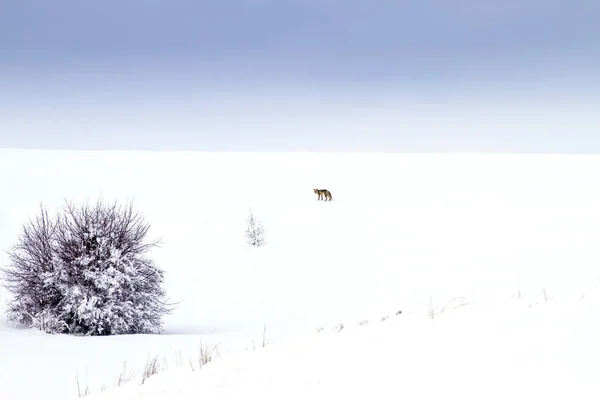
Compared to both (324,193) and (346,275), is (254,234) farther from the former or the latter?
(324,193)

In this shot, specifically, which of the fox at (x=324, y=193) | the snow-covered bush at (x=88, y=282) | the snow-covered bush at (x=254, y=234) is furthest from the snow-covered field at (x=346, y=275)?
the snow-covered bush at (x=88, y=282)

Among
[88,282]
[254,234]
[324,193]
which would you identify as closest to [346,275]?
[254,234]

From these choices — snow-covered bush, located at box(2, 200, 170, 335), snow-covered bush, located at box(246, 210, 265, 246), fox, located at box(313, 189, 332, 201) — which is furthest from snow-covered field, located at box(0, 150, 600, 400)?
snow-covered bush, located at box(2, 200, 170, 335)

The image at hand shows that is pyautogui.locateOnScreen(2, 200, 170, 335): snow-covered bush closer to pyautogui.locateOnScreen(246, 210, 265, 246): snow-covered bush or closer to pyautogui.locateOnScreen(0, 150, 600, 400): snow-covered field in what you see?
pyautogui.locateOnScreen(0, 150, 600, 400): snow-covered field

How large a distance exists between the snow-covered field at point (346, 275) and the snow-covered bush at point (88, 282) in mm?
1162

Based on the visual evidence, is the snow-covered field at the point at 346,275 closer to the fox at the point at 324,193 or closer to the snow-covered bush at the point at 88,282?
the fox at the point at 324,193

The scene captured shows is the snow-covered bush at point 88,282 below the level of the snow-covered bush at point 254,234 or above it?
below

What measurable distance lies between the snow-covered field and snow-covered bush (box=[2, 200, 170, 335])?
3.81ft

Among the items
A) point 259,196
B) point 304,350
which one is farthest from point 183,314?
point 259,196

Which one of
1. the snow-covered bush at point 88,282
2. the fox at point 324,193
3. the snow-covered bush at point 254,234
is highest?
the fox at point 324,193

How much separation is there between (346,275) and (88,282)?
44.9 ft

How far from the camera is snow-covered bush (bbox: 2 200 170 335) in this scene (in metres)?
12.8

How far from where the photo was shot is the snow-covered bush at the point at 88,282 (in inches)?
504

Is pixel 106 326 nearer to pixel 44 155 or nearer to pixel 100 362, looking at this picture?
pixel 100 362
